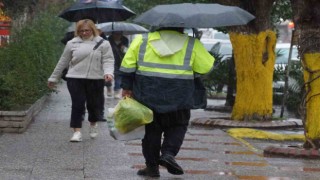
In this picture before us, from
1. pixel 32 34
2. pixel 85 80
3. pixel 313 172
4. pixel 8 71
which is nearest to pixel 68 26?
pixel 32 34

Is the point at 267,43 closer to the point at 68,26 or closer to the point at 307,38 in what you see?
the point at 307,38

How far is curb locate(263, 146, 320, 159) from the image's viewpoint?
9.56 meters

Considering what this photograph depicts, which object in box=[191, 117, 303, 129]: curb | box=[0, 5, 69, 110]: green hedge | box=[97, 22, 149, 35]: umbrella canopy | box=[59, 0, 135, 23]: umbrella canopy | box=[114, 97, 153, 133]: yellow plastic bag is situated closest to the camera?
box=[114, 97, 153, 133]: yellow plastic bag

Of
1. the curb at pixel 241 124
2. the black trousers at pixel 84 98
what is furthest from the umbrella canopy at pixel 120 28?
the black trousers at pixel 84 98

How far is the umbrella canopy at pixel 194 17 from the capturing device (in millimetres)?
7801

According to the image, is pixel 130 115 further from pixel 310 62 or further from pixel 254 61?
pixel 254 61

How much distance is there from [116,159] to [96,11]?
5.29m

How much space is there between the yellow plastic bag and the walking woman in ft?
7.76

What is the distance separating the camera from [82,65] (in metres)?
10.3

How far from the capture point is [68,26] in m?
29.2

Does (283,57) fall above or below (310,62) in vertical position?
below

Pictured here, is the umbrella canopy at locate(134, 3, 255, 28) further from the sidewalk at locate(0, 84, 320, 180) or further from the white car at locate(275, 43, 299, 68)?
the white car at locate(275, 43, 299, 68)

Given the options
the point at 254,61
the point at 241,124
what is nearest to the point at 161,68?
the point at 241,124

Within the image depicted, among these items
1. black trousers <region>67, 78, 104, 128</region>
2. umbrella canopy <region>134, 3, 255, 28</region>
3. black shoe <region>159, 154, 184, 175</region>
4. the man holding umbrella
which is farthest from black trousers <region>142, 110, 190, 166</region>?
black trousers <region>67, 78, 104, 128</region>
